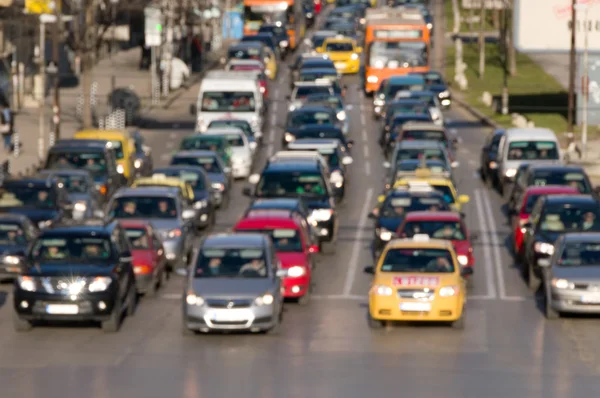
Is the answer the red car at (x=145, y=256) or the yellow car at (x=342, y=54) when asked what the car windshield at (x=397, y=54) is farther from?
the red car at (x=145, y=256)

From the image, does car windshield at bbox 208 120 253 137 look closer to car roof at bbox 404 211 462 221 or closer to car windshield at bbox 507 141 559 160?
car windshield at bbox 507 141 559 160

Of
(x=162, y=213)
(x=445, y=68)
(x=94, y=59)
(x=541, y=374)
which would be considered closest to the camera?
(x=541, y=374)

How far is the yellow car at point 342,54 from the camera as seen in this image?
80.7 metres

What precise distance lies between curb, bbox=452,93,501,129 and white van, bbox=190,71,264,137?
10.5 metres

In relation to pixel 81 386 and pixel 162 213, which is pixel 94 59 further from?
pixel 81 386

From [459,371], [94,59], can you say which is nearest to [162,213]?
[459,371]

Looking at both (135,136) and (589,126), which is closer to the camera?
(135,136)

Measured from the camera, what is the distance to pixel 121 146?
4628cm

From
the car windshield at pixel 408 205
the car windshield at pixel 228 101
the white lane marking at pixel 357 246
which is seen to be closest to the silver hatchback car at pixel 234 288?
the white lane marking at pixel 357 246

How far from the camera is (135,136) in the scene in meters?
48.9

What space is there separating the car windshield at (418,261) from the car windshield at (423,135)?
69.4 ft

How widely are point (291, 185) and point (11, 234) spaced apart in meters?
7.77

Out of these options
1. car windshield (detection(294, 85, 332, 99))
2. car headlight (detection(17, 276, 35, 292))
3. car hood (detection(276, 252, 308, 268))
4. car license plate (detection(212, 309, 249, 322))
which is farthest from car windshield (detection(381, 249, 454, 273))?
car windshield (detection(294, 85, 332, 99))

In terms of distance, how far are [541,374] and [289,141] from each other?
27.7m
